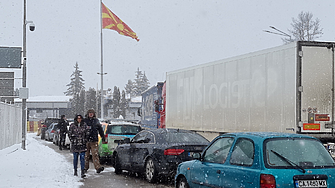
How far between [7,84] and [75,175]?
27.0 metres

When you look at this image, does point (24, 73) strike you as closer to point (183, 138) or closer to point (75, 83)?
point (183, 138)

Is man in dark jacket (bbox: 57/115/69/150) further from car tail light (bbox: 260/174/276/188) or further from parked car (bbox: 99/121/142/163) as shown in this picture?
car tail light (bbox: 260/174/276/188)

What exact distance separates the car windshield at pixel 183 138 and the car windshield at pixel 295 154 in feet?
15.9

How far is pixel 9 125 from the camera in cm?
2317

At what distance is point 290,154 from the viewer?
6406 millimetres

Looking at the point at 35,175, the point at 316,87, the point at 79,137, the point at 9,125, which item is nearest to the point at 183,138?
the point at 79,137

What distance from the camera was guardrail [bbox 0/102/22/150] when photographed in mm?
20481

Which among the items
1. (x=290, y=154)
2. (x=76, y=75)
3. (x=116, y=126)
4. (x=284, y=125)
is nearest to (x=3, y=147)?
(x=116, y=126)

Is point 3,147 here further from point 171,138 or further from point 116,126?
point 171,138

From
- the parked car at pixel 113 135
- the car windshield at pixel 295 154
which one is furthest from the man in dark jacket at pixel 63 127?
the car windshield at pixel 295 154

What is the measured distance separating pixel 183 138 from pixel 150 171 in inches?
44.2

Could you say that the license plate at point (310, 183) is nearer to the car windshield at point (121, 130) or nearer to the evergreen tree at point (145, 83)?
the car windshield at point (121, 130)

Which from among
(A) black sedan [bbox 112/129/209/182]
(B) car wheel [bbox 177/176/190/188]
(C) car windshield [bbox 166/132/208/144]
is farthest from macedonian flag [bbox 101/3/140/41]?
(B) car wheel [bbox 177/176/190/188]

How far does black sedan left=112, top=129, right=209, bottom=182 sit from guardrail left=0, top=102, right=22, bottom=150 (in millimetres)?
9390
